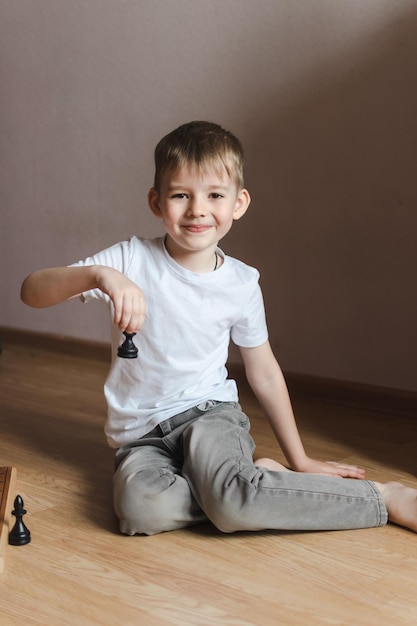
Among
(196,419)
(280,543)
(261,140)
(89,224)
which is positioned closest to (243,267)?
(196,419)

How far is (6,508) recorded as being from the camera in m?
1.28

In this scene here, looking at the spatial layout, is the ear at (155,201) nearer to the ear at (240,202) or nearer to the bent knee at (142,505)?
the ear at (240,202)

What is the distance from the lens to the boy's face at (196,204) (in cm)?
134

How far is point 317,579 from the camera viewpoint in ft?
3.64

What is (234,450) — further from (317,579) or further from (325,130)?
(325,130)

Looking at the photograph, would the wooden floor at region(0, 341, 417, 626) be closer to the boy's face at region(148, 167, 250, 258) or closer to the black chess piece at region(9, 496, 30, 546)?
the black chess piece at region(9, 496, 30, 546)

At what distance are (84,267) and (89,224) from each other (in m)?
1.24

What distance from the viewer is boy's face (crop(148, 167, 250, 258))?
1.34 meters

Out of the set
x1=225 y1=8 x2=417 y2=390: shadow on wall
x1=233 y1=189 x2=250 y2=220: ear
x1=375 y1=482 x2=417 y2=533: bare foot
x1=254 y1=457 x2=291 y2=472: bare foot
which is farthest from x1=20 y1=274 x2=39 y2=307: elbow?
x1=225 y1=8 x2=417 y2=390: shadow on wall

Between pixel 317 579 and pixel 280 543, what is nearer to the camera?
pixel 317 579

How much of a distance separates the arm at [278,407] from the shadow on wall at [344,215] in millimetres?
496

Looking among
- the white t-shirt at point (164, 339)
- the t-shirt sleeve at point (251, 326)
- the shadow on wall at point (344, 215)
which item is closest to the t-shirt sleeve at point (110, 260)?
the white t-shirt at point (164, 339)

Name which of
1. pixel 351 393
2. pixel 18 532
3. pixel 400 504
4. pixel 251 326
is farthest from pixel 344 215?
pixel 18 532

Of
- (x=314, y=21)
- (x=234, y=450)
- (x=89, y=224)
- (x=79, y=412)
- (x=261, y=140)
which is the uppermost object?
(x=314, y=21)
